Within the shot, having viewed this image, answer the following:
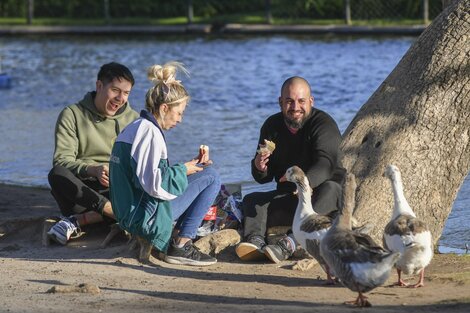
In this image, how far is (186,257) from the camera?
7883mm

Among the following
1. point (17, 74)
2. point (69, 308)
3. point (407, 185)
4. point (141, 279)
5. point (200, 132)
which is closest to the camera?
point (69, 308)

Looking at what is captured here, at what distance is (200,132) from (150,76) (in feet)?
30.0

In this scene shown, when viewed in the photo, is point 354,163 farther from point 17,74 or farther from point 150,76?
point 17,74

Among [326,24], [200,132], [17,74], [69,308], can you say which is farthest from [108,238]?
[326,24]

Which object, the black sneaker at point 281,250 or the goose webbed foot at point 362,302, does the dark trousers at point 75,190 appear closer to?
the black sneaker at point 281,250

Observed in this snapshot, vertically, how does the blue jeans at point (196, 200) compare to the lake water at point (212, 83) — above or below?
above

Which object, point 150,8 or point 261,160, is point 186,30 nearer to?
point 150,8

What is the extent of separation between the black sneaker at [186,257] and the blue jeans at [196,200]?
11cm

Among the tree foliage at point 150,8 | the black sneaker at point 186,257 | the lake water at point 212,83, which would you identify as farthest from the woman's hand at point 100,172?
the tree foliage at point 150,8

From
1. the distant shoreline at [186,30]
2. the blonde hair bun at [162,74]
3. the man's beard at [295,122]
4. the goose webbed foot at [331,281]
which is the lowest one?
the distant shoreline at [186,30]

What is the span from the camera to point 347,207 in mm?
6910

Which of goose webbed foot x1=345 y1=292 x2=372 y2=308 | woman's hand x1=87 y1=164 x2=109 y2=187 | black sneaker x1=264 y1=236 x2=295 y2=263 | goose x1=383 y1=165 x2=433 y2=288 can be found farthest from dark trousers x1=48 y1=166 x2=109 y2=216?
goose webbed foot x1=345 y1=292 x2=372 y2=308

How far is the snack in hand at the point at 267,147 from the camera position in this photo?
799 centimetres

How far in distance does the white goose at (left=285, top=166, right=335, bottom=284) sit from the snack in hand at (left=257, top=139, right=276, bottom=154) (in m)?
0.59
